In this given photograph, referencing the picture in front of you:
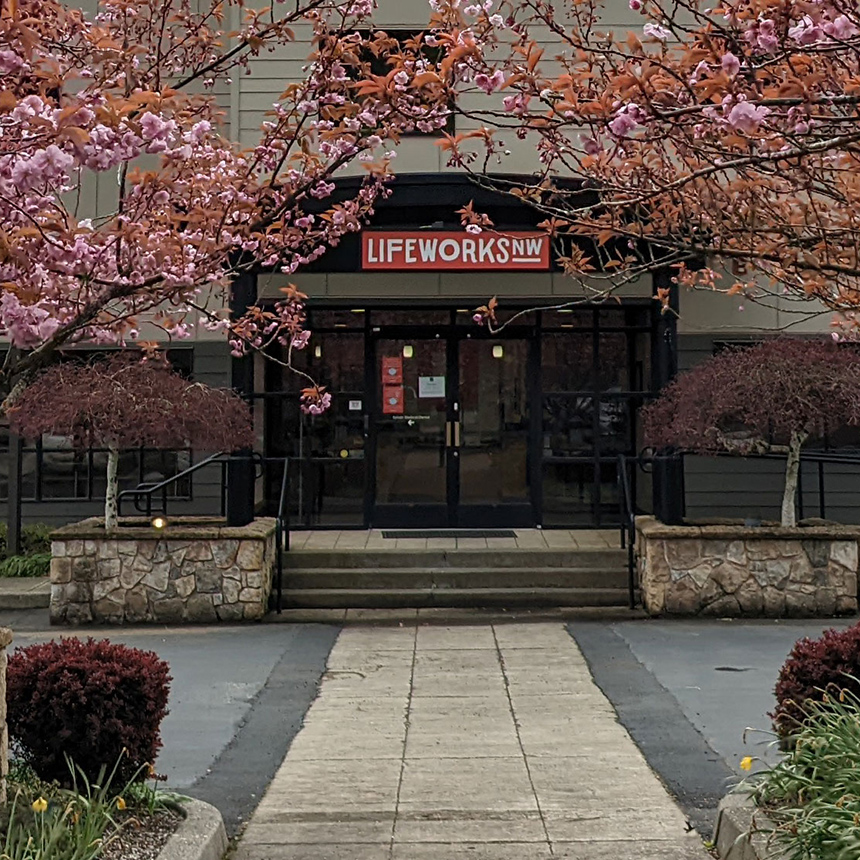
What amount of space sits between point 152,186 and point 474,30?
1965 millimetres

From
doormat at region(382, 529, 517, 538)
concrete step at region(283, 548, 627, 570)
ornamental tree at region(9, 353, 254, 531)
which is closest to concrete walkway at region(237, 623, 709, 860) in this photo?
concrete step at region(283, 548, 627, 570)

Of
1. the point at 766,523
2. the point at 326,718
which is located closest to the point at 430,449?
the point at 766,523

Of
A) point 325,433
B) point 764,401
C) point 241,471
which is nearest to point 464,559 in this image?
point 241,471

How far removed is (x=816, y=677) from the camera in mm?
5215

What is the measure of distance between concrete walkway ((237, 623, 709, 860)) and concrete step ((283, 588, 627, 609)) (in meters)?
1.68

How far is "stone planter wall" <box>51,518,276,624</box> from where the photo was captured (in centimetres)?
1071

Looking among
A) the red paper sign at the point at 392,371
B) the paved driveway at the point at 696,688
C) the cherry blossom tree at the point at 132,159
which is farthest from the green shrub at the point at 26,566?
the cherry blossom tree at the point at 132,159

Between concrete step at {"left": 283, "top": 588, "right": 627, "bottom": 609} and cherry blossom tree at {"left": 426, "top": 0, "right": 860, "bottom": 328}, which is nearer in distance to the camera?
cherry blossom tree at {"left": 426, "top": 0, "right": 860, "bottom": 328}

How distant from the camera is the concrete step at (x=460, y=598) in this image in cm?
1106

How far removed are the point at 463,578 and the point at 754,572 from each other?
2858 mm

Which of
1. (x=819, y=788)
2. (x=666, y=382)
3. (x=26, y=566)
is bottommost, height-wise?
(x=26, y=566)

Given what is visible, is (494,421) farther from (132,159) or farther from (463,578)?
(132,159)

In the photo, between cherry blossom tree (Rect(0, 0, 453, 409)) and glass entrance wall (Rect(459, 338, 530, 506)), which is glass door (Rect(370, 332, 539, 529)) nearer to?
glass entrance wall (Rect(459, 338, 530, 506))

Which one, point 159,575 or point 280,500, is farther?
point 280,500
